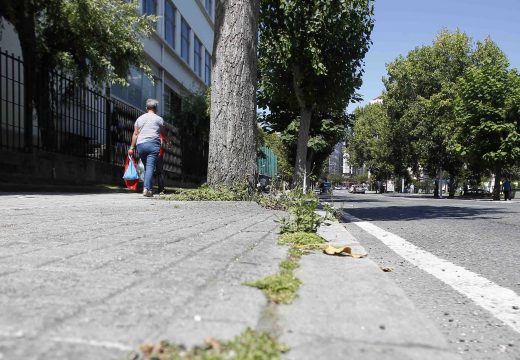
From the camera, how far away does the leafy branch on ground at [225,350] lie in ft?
3.95

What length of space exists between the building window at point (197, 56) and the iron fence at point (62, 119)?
17.5m

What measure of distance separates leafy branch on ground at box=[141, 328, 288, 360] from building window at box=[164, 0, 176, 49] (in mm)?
24805

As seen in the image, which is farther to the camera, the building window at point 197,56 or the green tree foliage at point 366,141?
the green tree foliage at point 366,141

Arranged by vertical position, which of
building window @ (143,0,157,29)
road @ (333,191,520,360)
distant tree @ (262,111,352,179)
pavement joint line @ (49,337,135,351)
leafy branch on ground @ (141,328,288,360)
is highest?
building window @ (143,0,157,29)

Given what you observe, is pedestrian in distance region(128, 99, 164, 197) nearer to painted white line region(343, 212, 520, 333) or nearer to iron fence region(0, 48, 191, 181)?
iron fence region(0, 48, 191, 181)

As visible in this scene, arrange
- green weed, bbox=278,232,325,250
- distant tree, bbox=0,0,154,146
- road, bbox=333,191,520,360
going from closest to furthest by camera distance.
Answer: road, bbox=333,191,520,360
green weed, bbox=278,232,325,250
distant tree, bbox=0,0,154,146

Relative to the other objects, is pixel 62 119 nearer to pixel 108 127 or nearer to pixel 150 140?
pixel 108 127

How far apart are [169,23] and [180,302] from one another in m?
25.4

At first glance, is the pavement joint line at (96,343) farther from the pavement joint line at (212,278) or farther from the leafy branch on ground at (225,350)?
the pavement joint line at (212,278)

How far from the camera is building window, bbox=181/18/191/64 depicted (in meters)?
28.2

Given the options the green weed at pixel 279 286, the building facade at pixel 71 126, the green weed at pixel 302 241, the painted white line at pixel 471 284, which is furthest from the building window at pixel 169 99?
the green weed at pixel 279 286

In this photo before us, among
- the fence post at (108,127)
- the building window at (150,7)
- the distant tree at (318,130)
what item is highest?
the building window at (150,7)

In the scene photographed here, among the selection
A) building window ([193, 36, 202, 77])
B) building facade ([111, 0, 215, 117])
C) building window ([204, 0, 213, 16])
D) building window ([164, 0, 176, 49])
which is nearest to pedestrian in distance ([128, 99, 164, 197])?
building facade ([111, 0, 215, 117])

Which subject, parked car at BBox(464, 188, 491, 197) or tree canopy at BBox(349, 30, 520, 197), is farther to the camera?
parked car at BBox(464, 188, 491, 197)
